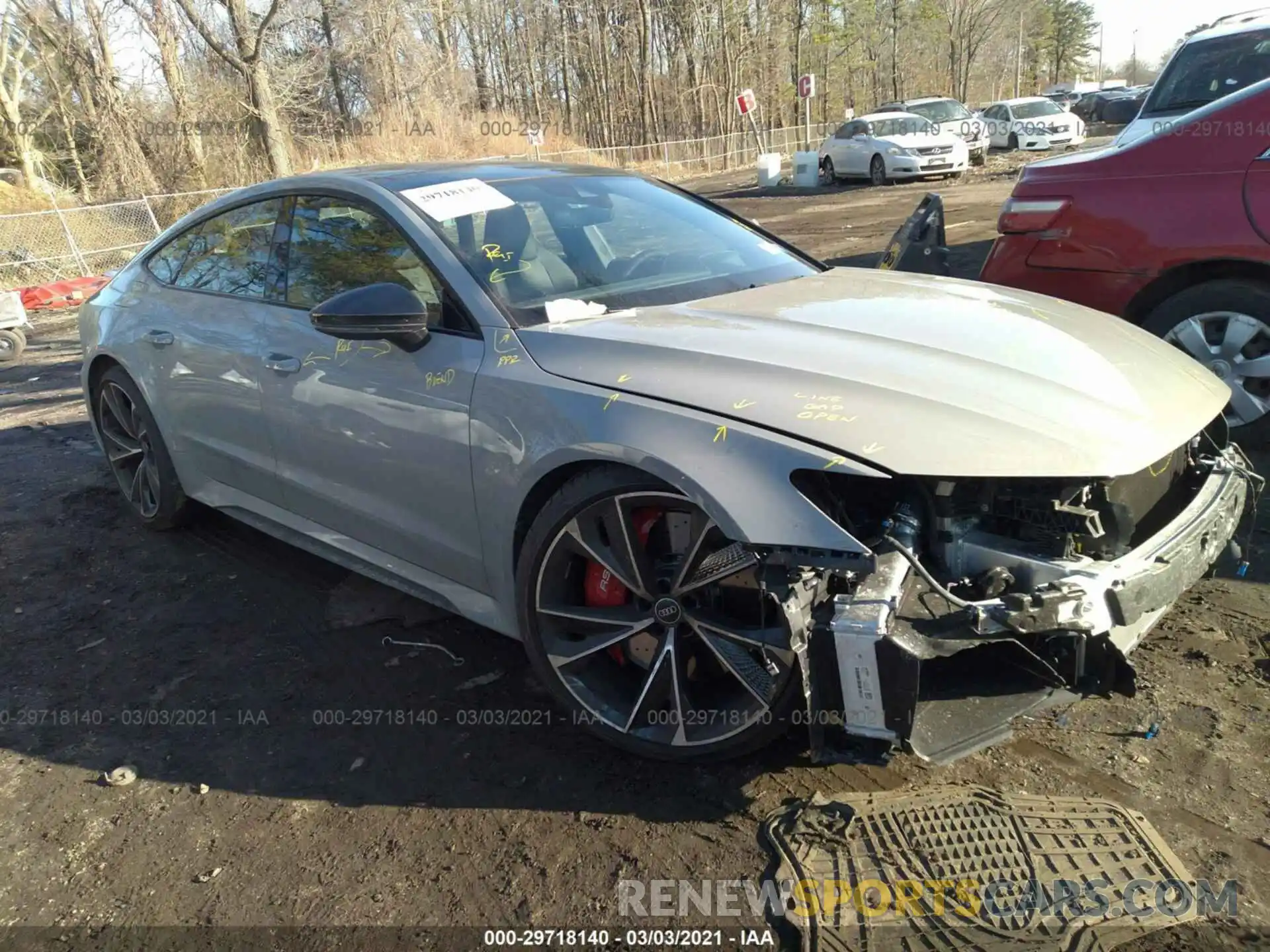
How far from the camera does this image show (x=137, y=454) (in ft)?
15.6

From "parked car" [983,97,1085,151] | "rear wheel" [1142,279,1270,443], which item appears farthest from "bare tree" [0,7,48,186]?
"rear wheel" [1142,279,1270,443]

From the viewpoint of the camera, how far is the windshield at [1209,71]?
265 inches

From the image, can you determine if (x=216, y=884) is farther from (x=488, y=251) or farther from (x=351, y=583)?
(x=488, y=251)

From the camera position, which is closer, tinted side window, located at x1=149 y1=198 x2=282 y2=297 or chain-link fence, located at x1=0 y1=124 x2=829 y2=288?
tinted side window, located at x1=149 y1=198 x2=282 y2=297

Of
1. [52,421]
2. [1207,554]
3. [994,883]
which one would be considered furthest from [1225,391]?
[52,421]

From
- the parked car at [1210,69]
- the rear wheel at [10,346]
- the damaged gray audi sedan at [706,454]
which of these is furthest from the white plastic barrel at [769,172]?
the damaged gray audi sedan at [706,454]

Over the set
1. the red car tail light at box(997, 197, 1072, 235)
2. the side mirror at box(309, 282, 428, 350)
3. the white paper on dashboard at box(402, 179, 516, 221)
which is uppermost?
the white paper on dashboard at box(402, 179, 516, 221)

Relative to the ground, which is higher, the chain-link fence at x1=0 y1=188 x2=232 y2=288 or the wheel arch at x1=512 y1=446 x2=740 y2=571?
the chain-link fence at x1=0 y1=188 x2=232 y2=288

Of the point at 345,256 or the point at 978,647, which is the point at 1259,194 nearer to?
the point at 978,647

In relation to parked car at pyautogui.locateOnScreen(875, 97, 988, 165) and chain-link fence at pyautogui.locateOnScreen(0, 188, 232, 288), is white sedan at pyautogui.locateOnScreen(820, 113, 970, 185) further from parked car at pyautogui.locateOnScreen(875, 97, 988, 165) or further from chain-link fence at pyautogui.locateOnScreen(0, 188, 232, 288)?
chain-link fence at pyautogui.locateOnScreen(0, 188, 232, 288)

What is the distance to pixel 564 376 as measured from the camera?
2.62 m

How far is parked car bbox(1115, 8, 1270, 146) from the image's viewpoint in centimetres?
675
